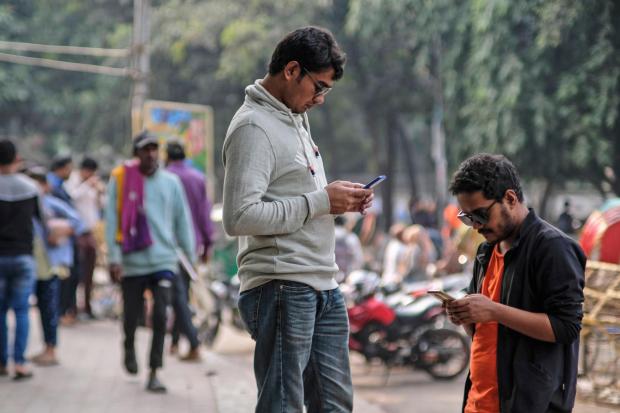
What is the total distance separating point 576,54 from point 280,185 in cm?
1081

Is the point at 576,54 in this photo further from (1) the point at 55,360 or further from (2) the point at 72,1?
(2) the point at 72,1

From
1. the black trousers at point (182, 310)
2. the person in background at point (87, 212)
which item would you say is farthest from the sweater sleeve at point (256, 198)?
the person in background at point (87, 212)

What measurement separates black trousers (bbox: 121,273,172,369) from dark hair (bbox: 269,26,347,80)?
385cm

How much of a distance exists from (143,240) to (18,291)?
112cm

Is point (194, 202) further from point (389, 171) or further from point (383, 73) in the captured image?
point (389, 171)

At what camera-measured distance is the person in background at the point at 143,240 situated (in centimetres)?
746

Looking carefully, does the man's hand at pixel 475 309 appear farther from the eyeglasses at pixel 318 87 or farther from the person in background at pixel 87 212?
the person in background at pixel 87 212

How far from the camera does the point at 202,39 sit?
87.9 ft

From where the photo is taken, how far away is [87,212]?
42.9 ft

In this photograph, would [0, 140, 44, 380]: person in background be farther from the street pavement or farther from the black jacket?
the black jacket

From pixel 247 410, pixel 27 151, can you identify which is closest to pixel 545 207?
pixel 247 410

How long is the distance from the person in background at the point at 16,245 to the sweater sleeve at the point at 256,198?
4.42 m

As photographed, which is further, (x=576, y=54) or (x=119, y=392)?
(x=576, y=54)

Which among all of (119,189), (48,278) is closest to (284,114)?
(119,189)
